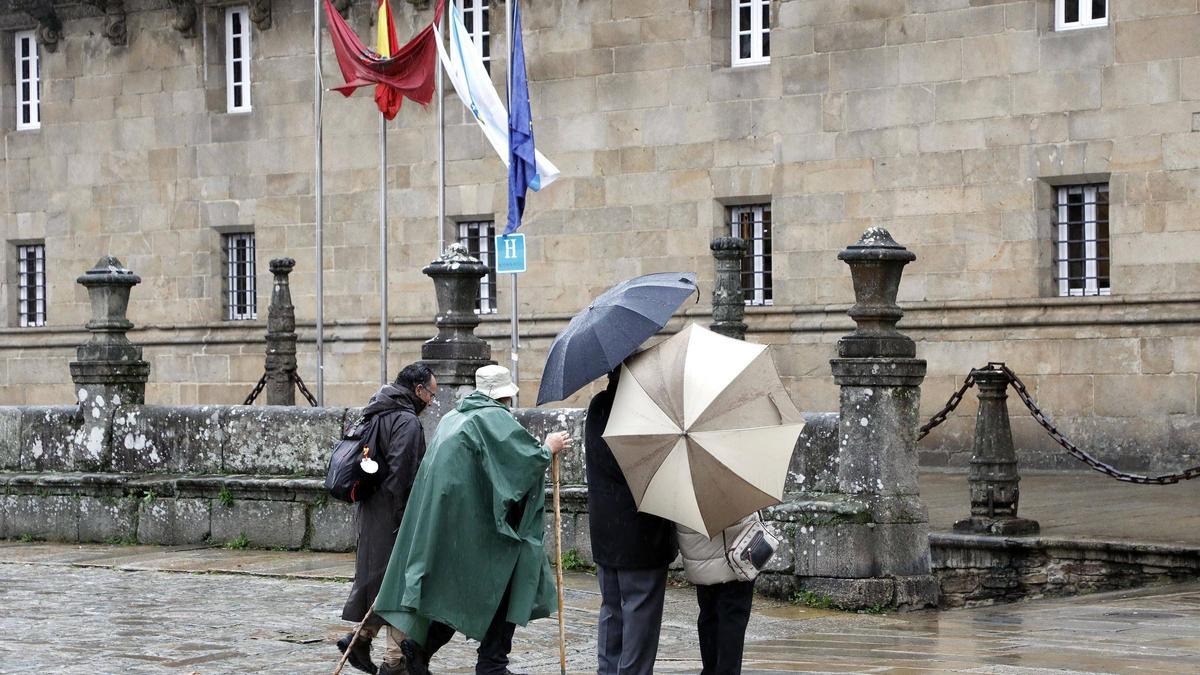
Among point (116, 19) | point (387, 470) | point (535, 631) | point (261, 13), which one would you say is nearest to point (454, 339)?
point (535, 631)

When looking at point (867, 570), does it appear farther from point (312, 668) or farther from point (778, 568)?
point (312, 668)

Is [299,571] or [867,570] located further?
[299,571]

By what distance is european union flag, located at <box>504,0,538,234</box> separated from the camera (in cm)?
1878

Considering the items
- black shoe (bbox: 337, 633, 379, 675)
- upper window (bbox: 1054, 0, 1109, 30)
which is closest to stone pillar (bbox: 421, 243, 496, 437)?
black shoe (bbox: 337, 633, 379, 675)

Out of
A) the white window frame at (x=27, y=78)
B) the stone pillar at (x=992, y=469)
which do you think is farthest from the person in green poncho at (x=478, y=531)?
the white window frame at (x=27, y=78)

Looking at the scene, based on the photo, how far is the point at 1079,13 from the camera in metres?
18.8

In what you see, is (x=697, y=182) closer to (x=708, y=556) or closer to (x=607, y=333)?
(x=607, y=333)

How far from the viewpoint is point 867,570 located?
11008mm

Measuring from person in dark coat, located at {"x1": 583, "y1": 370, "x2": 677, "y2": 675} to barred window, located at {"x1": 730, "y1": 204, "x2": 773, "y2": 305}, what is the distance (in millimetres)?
13692

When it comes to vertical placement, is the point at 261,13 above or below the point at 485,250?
above

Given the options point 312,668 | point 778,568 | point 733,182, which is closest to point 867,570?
point 778,568

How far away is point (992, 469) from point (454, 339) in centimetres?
383

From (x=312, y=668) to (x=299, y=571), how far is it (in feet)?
12.1

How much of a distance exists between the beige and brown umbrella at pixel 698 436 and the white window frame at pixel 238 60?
61.4ft
